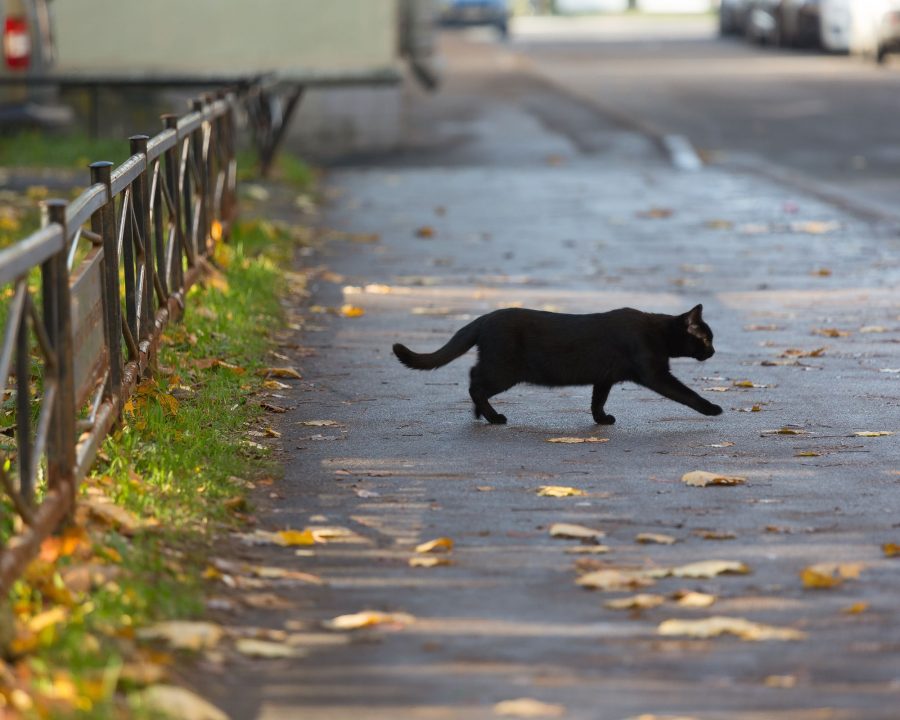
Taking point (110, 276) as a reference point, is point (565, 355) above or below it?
below

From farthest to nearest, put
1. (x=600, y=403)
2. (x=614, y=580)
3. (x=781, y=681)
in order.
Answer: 1. (x=600, y=403)
2. (x=614, y=580)
3. (x=781, y=681)

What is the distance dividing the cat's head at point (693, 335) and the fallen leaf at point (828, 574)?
2.26 metres

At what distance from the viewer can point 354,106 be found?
765 inches

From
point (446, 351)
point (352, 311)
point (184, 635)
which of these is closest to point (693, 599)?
point (184, 635)

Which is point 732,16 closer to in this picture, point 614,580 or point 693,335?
point 693,335

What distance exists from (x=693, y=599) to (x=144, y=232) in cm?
365

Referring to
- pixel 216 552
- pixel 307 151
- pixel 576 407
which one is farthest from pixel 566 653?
pixel 307 151

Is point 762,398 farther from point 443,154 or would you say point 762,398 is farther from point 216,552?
point 443,154

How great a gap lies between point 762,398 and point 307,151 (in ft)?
41.3

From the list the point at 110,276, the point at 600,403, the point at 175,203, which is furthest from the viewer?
the point at 175,203

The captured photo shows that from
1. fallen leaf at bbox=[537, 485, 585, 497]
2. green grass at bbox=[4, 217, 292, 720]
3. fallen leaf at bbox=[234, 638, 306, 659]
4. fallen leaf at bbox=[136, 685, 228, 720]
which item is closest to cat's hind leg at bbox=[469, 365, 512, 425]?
green grass at bbox=[4, 217, 292, 720]

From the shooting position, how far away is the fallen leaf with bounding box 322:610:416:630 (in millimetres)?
4539

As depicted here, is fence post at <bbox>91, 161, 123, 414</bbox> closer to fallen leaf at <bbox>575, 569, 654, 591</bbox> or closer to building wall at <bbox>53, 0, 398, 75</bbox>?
fallen leaf at <bbox>575, 569, 654, 591</bbox>

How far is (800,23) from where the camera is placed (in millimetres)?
38469
